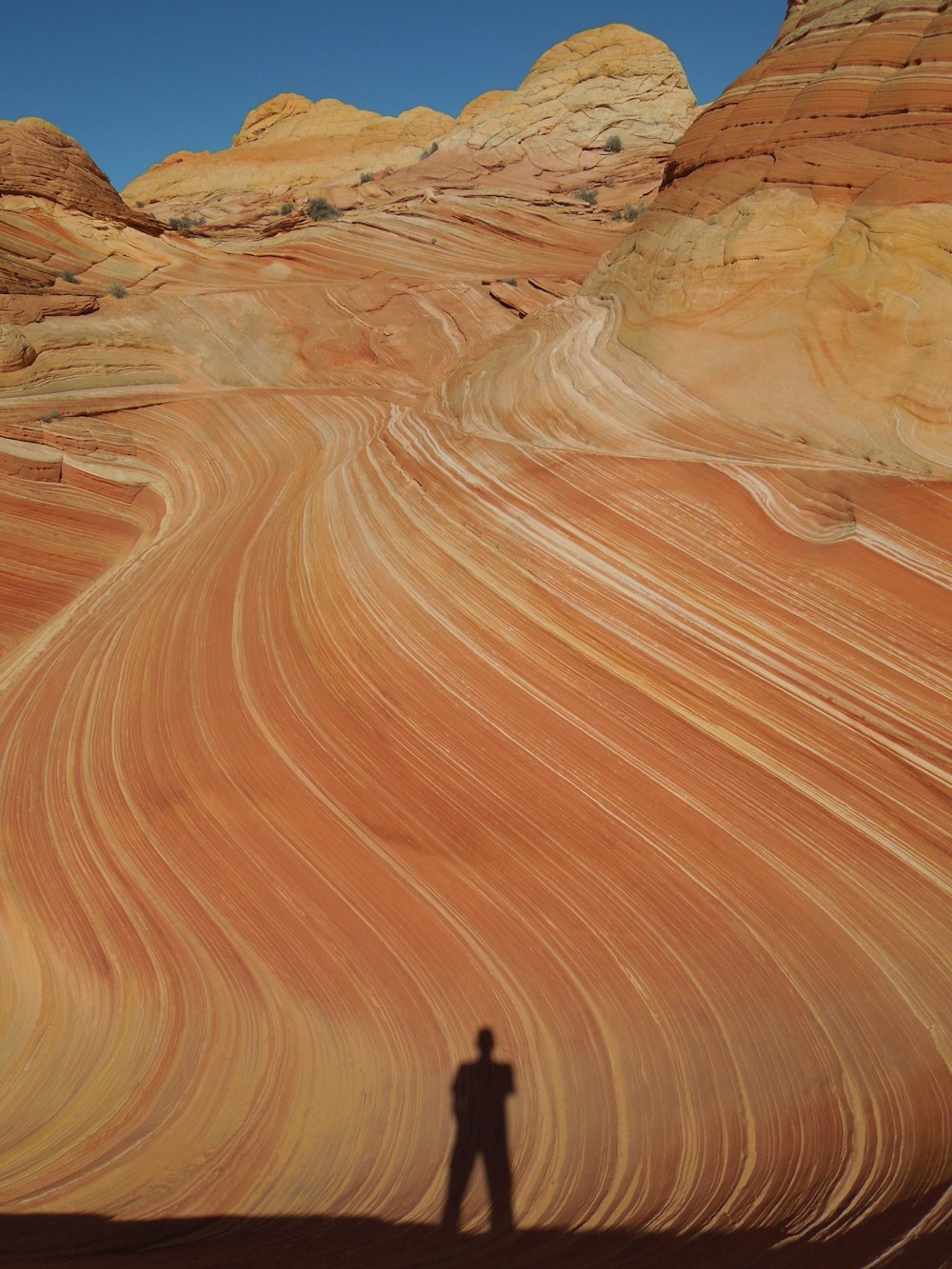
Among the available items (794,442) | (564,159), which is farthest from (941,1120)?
(564,159)

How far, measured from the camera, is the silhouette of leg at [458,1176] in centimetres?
Result: 323

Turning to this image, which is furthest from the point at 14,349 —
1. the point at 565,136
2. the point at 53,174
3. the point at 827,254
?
the point at 565,136

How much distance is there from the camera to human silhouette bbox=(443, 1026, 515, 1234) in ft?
10.8

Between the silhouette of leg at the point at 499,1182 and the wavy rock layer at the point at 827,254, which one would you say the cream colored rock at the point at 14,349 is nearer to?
the wavy rock layer at the point at 827,254

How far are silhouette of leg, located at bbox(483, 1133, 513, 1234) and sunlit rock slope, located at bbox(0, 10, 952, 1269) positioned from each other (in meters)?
0.08

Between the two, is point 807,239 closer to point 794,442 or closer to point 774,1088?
point 794,442

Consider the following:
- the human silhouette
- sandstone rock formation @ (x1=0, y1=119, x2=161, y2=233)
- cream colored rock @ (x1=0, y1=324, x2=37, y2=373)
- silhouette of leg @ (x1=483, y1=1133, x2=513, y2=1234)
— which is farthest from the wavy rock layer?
sandstone rock formation @ (x1=0, y1=119, x2=161, y2=233)

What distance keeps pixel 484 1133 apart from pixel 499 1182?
264mm

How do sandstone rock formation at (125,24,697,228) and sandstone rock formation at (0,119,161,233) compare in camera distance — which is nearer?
sandstone rock formation at (0,119,161,233)

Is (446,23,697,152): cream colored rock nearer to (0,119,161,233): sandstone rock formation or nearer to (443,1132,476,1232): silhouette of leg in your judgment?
(0,119,161,233): sandstone rock formation

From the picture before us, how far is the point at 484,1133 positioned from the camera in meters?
3.68

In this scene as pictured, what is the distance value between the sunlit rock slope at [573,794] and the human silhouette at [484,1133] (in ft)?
0.25

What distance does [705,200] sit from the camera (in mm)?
7246

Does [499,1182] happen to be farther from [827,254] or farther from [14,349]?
[14,349]
